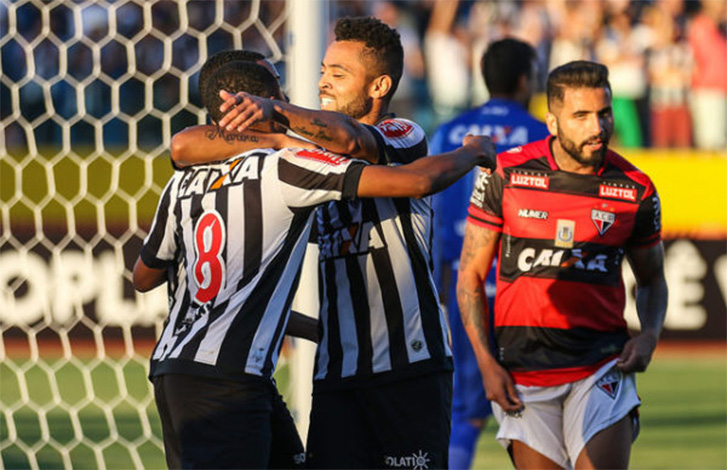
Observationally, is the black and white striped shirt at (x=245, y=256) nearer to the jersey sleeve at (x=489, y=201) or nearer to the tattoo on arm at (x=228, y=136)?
the tattoo on arm at (x=228, y=136)

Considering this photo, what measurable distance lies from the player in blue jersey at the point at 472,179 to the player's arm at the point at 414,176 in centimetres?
224

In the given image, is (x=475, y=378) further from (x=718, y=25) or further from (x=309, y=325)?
(x=718, y=25)

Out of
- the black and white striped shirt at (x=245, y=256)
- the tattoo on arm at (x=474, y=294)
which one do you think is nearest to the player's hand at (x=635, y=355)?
the tattoo on arm at (x=474, y=294)

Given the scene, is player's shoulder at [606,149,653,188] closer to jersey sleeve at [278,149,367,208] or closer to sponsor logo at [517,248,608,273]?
sponsor logo at [517,248,608,273]

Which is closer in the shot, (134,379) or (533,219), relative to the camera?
(533,219)

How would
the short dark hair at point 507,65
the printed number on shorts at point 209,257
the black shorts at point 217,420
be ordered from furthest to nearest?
the short dark hair at point 507,65, the printed number on shorts at point 209,257, the black shorts at point 217,420

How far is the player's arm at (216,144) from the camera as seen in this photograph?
11.2 ft

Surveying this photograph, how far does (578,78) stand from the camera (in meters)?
4.22

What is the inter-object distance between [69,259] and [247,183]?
28.6 ft

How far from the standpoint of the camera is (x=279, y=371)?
401 inches

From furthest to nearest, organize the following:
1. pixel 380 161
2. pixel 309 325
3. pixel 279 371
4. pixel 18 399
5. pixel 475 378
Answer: pixel 279 371
pixel 18 399
pixel 475 378
pixel 309 325
pixel 380 161

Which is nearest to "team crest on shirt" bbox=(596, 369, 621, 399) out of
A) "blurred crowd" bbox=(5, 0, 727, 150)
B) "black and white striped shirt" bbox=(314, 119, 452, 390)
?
"black and white striped shirt" bbox=(314, 119, 452, 390)

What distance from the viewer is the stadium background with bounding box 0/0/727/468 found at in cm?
966

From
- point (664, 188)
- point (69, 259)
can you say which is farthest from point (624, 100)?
point (69, 259)
